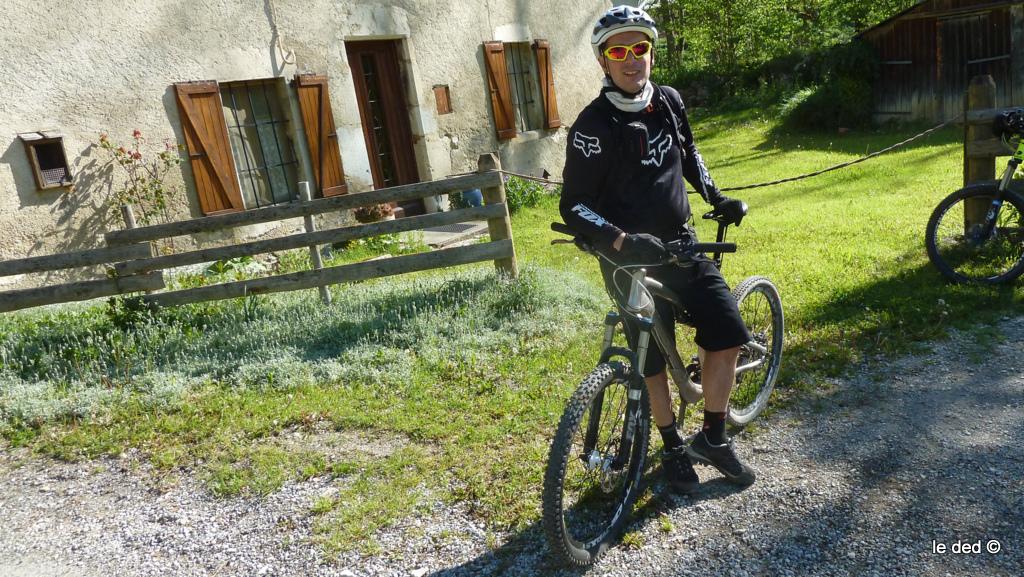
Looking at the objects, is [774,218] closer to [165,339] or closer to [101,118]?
[165,339]

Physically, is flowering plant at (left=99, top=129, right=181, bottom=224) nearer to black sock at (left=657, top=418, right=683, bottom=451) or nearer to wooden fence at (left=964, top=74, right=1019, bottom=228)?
black sock at (left=657, top=418, right=683, bottom=451)

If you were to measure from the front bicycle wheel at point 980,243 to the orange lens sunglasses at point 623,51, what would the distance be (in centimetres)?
372

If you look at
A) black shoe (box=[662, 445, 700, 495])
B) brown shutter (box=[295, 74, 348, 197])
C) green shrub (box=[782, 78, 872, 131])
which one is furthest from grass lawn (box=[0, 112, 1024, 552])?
green shrub (box=[782, 78, 872, 131])

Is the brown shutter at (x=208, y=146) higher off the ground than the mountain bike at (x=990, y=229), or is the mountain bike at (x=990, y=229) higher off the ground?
the brown shutter at (x=208, y=146)

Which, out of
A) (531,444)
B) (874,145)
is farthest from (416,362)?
(874,145)

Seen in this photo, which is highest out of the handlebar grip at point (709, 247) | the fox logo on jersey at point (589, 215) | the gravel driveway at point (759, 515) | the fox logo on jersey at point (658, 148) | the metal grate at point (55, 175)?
the metal grate at point (55, 175)

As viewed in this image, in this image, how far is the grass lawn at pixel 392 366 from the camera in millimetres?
3939

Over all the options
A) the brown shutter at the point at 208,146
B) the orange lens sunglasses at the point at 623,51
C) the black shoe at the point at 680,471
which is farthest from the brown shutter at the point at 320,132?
the black shoe at the point at 680,471

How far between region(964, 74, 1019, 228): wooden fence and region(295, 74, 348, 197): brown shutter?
6.88 metres

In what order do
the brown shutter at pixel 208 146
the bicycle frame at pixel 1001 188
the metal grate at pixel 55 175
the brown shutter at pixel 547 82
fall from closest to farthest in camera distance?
the bicycle frame at pixel 1001 188
the metal grate at pixel 55 175
the brown shutter at pixel 208 146
the brown shutter at pixel 547 82

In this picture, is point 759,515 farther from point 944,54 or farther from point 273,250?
point 944,54

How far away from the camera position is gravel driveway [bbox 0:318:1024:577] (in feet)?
9.48

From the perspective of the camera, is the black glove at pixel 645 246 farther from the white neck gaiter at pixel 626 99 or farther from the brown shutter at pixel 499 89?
the brown shutter at pixel 499 89

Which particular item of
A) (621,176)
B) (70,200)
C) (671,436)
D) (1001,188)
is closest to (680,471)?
(671,436)
